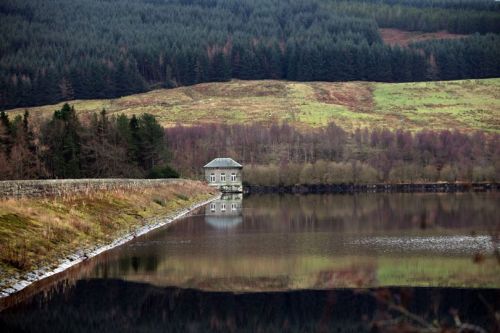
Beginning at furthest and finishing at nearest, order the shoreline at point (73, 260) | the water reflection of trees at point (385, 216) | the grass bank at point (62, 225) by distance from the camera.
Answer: the water reflection of trees at point (385, 216)
the grass bank at point (62, 225)
the shoreline at point (73, 260)

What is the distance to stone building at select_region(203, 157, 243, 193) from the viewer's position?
130 m

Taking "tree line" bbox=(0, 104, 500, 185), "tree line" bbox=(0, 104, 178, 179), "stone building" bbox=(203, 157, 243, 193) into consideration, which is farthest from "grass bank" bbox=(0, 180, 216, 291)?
"stone building" bbox=(203, 157, 243, 193)

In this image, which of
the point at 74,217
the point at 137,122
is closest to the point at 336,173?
the point at 137,122

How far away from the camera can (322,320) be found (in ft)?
68.6

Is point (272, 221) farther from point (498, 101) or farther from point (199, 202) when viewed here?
point (498, 101)

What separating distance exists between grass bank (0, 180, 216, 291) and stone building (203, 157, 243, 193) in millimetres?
69107

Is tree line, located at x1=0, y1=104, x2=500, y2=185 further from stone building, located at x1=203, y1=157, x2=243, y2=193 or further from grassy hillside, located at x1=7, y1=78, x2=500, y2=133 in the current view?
grassy hillside, located at x1=7, y1=78, x2=500, y2=133

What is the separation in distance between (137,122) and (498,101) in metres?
122

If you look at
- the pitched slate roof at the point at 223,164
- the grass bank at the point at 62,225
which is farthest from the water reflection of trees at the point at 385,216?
the pitched slate roof at the point at 223,164

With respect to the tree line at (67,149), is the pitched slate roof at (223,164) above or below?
below

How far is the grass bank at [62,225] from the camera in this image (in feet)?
93.7

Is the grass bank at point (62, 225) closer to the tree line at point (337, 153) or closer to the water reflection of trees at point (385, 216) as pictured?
the water reflection of trees at point (385, 216)

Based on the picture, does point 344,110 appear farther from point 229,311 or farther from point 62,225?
point 229,311

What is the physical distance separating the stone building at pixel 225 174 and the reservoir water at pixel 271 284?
270ft
